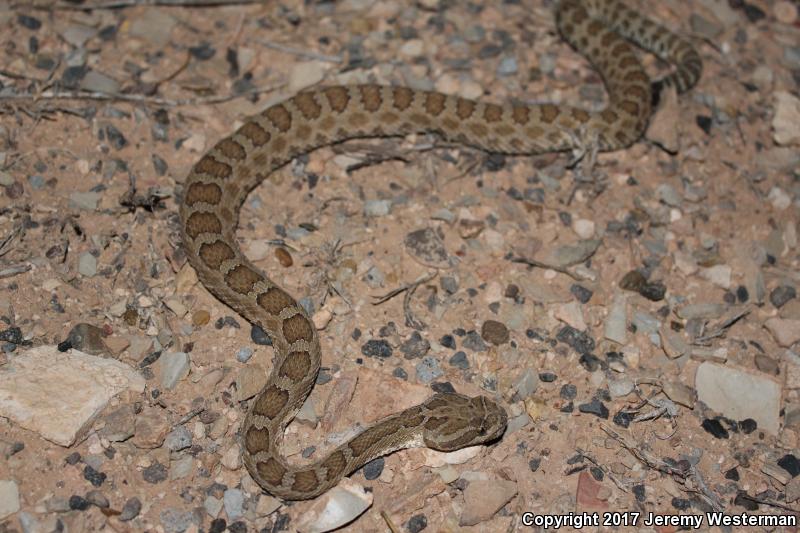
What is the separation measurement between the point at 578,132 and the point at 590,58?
1619 millimetres

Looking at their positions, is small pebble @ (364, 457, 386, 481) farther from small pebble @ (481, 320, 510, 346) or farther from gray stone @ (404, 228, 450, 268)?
gray stone @ (404, 228, 450, 268)

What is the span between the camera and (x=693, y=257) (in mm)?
8734

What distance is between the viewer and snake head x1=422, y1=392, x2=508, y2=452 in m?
6.84

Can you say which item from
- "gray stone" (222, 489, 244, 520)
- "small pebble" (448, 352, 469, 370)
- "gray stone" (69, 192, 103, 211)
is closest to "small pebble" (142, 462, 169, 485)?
"gray stone" (222, 489, 244, 520)

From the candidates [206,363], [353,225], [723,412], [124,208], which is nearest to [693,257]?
[723,412]

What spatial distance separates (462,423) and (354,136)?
408 cm

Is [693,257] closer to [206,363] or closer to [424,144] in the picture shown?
[424,144]

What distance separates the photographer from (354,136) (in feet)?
30.8

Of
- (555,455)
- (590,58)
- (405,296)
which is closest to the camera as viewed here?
(555,455)

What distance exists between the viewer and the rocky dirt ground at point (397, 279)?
22.1 feet

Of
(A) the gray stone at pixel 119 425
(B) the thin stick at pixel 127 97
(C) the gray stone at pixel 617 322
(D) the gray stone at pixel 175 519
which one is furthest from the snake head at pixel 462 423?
(B) the thin stick at pixel 127 97

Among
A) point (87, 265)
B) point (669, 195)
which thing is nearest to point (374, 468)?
point (87, 265)

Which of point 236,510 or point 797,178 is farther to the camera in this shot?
point 797,178

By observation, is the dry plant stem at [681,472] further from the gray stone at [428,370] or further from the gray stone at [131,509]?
the gray stone at [131,509]
